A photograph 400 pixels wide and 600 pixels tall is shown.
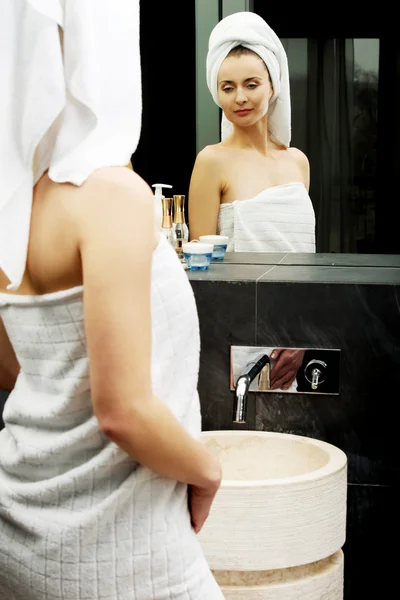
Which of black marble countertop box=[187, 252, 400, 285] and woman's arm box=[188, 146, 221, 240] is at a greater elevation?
Answer: woman's arm box=[188, 146, 221, 240]

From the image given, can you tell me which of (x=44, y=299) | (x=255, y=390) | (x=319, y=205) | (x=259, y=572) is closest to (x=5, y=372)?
(x=44, y=299)

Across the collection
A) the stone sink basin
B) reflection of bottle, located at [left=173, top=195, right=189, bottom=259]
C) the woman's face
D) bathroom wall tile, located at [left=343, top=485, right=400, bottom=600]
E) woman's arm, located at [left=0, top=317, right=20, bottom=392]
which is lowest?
bathroom wall tile, located at [left=343, top=485, right=400, bottom=600]

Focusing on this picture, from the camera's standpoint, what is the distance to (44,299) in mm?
859

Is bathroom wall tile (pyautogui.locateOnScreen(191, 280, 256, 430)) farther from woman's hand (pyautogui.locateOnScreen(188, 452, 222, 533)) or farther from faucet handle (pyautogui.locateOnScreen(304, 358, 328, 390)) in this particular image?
woman's hand (pyautogui.locateOnScreen(188, 452, 222, 533))

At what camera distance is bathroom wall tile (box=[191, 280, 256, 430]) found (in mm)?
1662

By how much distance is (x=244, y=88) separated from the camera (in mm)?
1897

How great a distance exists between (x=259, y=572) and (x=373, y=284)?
59cm

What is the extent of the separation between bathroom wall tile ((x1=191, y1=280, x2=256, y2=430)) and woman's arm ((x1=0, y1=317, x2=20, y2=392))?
621 millimetres

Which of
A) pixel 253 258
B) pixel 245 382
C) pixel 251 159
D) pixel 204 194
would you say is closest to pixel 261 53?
pixel 251 159

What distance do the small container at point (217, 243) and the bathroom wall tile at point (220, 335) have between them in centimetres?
26

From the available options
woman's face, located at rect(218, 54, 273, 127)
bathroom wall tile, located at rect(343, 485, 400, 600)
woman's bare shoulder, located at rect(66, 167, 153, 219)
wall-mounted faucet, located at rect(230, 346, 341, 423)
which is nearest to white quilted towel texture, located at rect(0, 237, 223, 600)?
woman's bare shoulder, located at rect(66, 167, 153, 219)

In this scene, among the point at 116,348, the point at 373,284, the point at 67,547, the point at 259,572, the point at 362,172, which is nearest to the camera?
the point at 116,348

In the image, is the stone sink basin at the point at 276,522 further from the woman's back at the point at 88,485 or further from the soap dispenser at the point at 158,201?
the soap dispenser at the point at 158,201

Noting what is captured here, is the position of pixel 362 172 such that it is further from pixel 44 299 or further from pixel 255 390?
pixel 44 299
